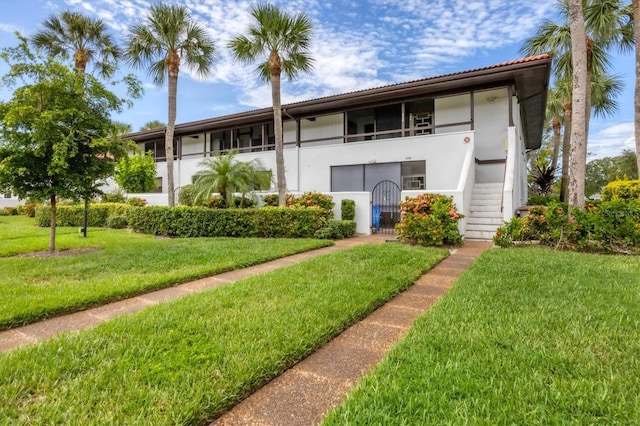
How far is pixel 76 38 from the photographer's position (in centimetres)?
1706

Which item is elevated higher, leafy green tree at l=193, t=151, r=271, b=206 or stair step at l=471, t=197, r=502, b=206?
leafy green tree at l=193, t=151, r=271, b=206

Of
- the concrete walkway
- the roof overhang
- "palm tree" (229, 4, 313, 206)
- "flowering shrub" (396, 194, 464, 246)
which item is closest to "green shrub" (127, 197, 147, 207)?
the roof overhang

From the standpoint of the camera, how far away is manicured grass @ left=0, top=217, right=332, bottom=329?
13.3 feet

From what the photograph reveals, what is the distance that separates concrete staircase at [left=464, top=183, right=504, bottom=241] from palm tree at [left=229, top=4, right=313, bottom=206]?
6533 mm

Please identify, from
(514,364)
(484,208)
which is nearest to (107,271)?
(514,364)

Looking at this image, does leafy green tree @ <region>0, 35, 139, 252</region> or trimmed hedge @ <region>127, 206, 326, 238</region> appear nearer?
leafy green tree @ <region>0, 35, 139, 252</region>

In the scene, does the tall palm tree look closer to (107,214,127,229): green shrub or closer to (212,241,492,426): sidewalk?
(212,241,492,426): sidewalk

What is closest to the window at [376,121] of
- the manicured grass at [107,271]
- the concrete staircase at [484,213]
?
the concrete staircase at [484,213]

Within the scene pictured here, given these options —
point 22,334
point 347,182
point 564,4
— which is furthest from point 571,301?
point 564,4

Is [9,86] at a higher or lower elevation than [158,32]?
lower

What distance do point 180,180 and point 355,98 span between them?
39.4 ft

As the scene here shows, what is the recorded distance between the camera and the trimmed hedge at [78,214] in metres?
15.6

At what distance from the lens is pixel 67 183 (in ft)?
24.5

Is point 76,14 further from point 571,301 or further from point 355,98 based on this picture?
point 571,301
